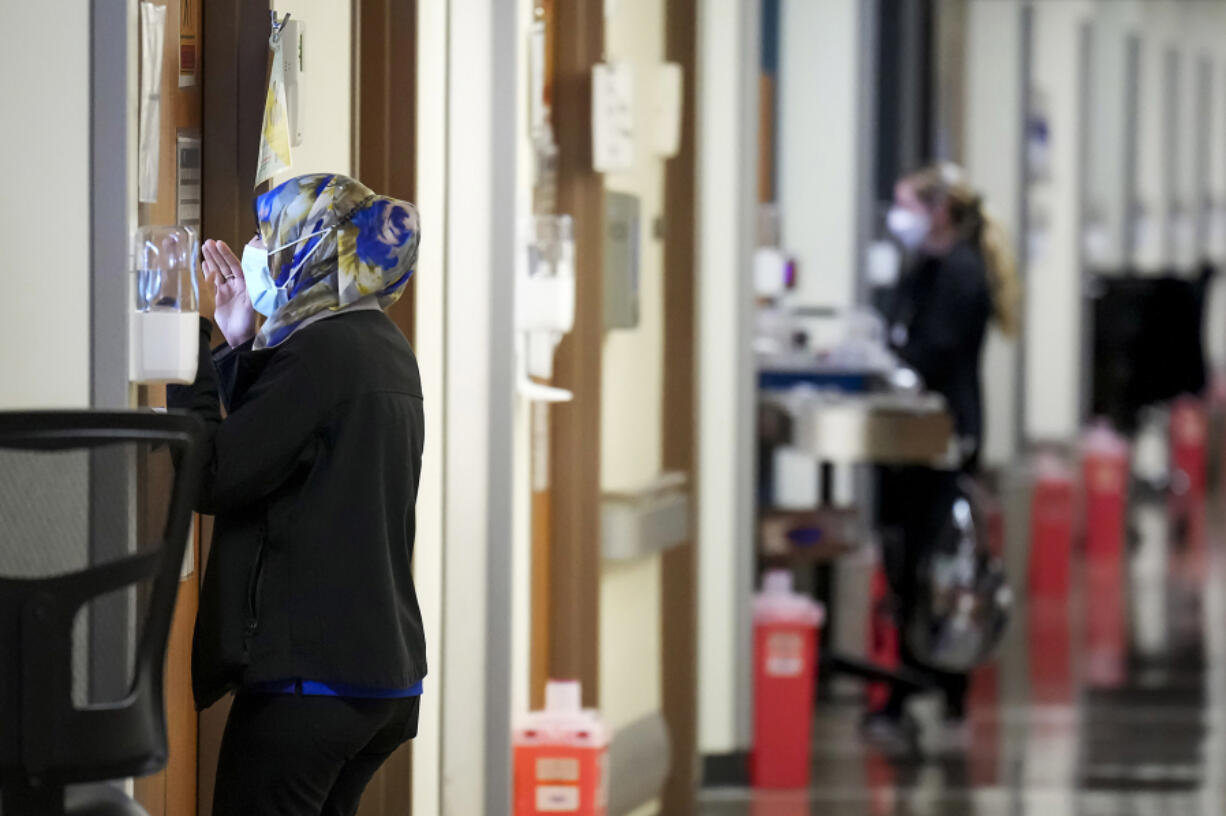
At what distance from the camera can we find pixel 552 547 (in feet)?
14.7

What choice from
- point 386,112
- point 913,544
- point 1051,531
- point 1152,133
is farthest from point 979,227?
point 1152,133

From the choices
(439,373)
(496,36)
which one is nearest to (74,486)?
(439,373)

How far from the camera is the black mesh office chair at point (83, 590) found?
5.98 ft

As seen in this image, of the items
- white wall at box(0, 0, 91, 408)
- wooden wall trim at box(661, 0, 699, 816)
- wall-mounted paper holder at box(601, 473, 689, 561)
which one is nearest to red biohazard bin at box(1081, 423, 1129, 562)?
wooden wall trim at box(661, 0, 699, 816)

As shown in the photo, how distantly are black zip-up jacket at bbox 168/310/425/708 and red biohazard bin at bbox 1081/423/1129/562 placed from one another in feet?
26.8

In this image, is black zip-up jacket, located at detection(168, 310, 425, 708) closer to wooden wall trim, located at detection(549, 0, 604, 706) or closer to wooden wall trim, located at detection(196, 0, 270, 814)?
wooden wall trim, located at detection(196, 0, 270, 814)

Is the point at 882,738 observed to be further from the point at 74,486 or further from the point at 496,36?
the point at 74,486

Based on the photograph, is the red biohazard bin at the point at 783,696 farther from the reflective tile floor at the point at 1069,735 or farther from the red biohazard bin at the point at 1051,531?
the red biohazard bin at the point at 1051,531

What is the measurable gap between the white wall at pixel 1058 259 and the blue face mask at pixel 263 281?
8130 mm

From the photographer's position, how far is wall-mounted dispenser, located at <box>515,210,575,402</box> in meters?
4.12

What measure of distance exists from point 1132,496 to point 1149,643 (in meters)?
3.60

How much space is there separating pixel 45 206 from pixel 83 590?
718 mm

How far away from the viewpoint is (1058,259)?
1080cm

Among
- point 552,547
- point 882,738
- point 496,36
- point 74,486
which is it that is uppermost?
point 496,36
